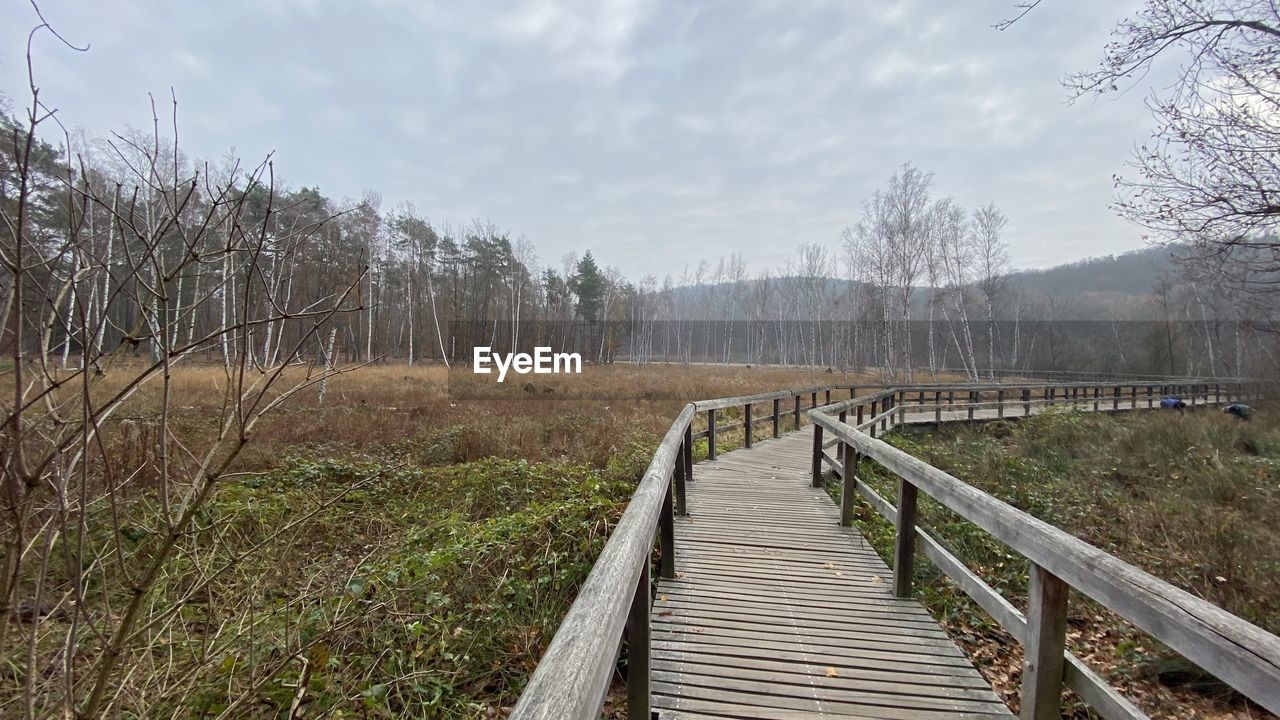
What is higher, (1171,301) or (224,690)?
(1171,301)

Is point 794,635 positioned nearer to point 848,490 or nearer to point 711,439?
point 848,490

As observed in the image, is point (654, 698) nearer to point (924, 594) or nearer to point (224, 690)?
point (224, 690)

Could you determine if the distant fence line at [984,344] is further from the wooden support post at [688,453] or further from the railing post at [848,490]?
the railing post at [848,490]

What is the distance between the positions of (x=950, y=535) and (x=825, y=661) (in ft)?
12.8

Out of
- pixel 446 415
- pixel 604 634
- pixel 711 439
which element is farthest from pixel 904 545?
pixel 446 415

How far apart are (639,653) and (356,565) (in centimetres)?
275

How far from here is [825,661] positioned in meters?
2.77

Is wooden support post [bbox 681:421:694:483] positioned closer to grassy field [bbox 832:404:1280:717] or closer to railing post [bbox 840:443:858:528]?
railing post [bbox 840:443:858:528]

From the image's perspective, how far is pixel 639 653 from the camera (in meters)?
2.06

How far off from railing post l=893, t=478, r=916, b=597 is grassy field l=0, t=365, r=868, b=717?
7.34ft

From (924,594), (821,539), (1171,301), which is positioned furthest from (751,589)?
(1171,301)

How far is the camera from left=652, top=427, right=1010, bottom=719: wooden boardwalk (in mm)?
2465

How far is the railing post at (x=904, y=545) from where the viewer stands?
349 centimetres

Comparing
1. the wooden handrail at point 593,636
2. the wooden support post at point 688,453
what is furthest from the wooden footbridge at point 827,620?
the wooden support post at point 688,453
